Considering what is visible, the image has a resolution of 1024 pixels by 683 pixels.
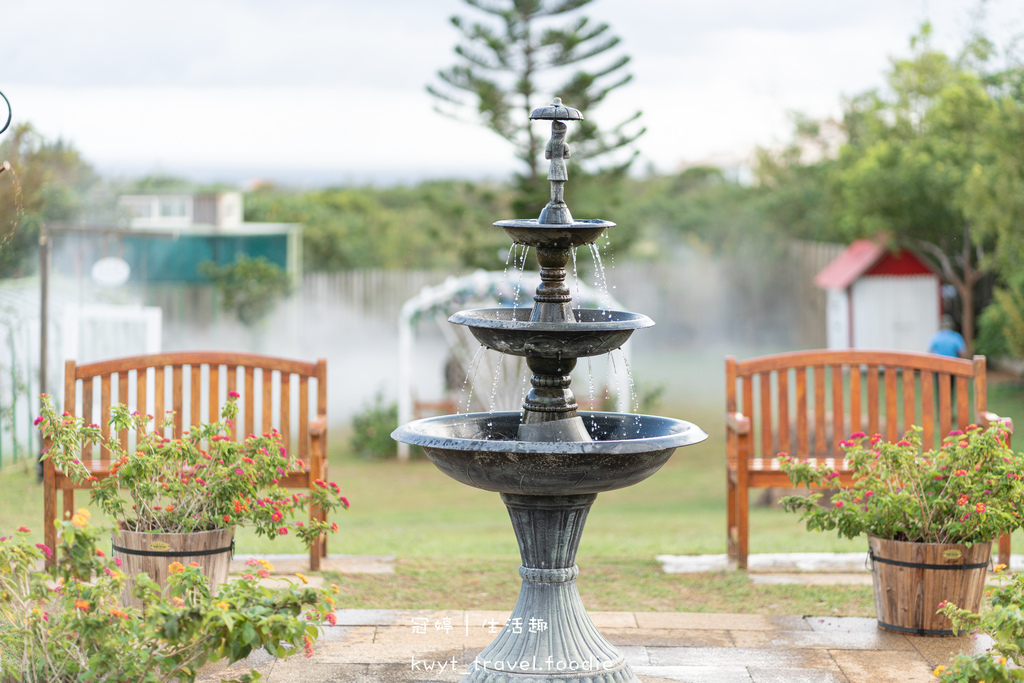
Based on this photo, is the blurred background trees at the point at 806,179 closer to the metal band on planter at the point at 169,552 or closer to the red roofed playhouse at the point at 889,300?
the red roofed playhouse at the point at 889,300

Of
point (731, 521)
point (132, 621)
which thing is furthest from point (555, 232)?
point (731, 521)

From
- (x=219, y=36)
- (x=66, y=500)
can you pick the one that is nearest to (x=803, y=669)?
(x=66, y=500)

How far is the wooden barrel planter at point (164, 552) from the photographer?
152 inches

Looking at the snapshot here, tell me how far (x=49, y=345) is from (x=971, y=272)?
38.2ft

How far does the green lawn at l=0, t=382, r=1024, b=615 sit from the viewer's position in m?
4.60

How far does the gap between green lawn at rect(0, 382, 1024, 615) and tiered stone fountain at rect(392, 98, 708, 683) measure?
3.63 feet

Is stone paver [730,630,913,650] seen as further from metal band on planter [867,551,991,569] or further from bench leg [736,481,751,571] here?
bench leg [736,481,751,571]

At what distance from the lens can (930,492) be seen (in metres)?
3.99

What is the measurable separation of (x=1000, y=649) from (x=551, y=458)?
1.25m

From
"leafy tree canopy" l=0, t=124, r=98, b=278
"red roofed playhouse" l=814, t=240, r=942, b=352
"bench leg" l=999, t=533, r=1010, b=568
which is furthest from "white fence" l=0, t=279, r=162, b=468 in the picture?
"red roofed playhouse" l=814, t=240, r=942, b=352

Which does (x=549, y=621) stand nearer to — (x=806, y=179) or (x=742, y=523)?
(x=742, y=523)

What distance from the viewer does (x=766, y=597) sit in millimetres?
4594

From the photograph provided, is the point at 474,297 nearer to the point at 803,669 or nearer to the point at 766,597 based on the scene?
the point at 766,597

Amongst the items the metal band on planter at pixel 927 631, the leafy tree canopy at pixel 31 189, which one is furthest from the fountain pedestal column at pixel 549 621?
the leafy tree canopy at pixel 31 189
